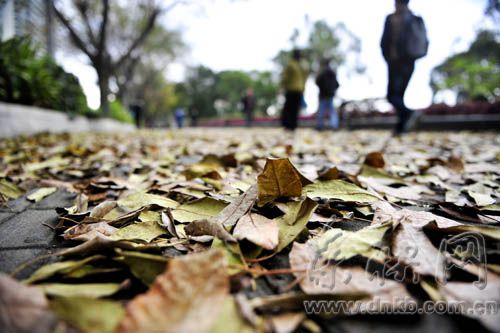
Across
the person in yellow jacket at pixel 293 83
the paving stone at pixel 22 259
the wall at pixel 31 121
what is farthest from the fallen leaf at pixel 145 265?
the person in yellow jacket at pixel 293 83

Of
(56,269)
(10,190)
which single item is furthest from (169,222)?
(10,190)

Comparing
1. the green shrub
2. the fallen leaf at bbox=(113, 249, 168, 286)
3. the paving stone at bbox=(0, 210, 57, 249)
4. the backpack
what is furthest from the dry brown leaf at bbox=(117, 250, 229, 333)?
the green shrub

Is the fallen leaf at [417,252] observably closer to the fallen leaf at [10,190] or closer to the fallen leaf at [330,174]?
the fallen leaf at [330,174]

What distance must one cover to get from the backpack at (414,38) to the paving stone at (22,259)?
5.03 meters

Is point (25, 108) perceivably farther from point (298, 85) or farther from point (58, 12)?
point (58, 12)

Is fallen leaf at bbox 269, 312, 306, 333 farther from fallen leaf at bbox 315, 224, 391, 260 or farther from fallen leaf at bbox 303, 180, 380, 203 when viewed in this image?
fallen leaf at bbox 303, 180, 380, 203

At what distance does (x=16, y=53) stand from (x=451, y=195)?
7.27 meters

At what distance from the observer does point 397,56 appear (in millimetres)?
4559

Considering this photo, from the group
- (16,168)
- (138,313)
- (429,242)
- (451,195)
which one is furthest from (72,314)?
(16,168)

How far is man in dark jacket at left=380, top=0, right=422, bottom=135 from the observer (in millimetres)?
4473

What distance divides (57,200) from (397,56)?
478cm

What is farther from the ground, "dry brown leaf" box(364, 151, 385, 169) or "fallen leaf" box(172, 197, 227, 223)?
"dry brown leaf" box(364, 151, 385, 169)

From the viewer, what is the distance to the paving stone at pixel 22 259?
71cm

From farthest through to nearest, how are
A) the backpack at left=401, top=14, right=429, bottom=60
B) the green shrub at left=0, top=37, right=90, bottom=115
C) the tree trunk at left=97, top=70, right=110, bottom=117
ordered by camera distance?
the tree trunk at left=97, top=70, right=110, bottom=117, the green shrub at left=0, top=37, right=90, bottom=115, the backpack at left=401, top=14, right=429, bottom=60
